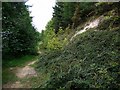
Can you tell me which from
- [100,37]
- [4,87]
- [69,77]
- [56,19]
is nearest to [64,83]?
[69,77]

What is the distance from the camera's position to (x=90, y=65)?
1198 cm

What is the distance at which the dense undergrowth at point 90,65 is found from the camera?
1038 cm

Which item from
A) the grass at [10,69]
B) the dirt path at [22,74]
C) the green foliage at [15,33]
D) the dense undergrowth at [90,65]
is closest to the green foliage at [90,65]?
the dense undergrowth at [90,65]

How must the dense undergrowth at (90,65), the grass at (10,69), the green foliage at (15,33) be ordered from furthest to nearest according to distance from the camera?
the green foliage at (15,33)
the grass at (10,69)
the dense undergrowth at (90,65)

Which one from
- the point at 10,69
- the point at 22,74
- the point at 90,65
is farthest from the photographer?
the point at 10,69

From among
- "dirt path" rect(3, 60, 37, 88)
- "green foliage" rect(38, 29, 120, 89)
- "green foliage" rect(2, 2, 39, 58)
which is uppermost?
"green foliage" rect(2, 2, 39, 58)

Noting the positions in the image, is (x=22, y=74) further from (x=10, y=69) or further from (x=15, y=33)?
(x=15, y=33)

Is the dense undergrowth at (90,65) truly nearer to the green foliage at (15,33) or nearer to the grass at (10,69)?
the grass at (10,69)

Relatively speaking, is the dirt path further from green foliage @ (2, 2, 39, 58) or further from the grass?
green foliage @ (2, 2, 39, 58)

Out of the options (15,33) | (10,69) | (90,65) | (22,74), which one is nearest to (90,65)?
(90,65)

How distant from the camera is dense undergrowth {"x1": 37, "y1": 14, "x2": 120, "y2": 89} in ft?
34.1

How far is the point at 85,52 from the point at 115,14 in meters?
5.75

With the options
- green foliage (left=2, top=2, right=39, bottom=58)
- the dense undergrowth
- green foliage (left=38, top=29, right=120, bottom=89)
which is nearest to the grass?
green foliage (left=2, top=2, right=39, bottom=58)

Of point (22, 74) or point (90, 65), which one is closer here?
point (90, 65)
